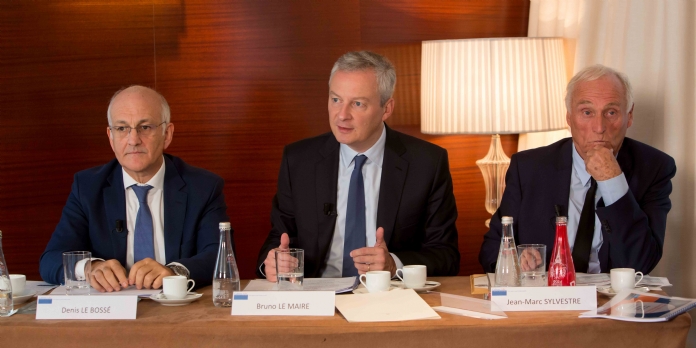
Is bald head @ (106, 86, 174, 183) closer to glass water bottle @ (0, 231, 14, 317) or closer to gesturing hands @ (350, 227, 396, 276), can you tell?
glass water bottle @ (0, 231, 14, 317)

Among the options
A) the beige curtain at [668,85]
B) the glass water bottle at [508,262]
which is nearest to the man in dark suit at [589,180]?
the beige curtain at [668,85]

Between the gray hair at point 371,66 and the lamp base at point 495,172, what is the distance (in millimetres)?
1099

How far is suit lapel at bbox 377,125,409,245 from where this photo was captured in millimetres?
2992

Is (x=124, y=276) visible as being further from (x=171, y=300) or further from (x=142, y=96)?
(x=142, y=96)

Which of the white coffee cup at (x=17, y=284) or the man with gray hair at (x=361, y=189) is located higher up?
the man with gray hair at (x=361, y=189)

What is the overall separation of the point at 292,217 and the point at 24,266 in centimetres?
187

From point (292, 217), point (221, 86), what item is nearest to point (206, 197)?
point (292, 217)

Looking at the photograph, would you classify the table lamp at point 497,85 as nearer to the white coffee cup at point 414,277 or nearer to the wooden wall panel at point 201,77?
the wooden wall panel at point 201,77

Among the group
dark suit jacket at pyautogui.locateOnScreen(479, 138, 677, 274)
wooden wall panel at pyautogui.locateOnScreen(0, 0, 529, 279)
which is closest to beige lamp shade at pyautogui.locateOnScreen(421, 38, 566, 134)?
wooden wall panel at pyautogui.locateOnScreen(0, 0, 529, 279)

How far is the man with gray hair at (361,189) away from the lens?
2975mm

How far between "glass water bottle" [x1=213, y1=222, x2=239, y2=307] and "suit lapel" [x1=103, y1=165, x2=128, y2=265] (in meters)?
0.78

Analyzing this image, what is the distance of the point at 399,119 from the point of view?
4285 mm

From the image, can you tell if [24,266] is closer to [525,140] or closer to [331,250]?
[331,250]

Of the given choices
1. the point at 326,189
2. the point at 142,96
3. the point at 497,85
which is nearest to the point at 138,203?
the point at 142,96
